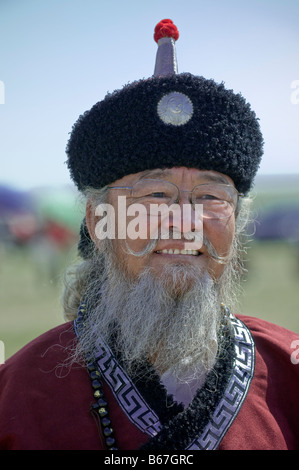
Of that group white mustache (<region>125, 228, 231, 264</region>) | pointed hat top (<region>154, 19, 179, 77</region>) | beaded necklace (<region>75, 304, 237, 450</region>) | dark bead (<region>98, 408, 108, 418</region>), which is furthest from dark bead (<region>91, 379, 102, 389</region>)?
pointed hat top (<region>154, 19, 179, 77</region>)

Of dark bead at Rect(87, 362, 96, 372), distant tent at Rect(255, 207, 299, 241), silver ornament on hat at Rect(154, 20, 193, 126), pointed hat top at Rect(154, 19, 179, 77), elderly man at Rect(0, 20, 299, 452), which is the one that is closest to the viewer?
elderly man at Rect(0, 20, 299, 452)

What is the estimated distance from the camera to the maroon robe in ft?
6.38

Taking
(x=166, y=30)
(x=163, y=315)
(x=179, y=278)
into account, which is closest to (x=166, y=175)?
(x=179, y=278)

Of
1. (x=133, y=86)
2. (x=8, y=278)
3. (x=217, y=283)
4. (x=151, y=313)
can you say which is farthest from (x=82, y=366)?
(x=8, y=278)

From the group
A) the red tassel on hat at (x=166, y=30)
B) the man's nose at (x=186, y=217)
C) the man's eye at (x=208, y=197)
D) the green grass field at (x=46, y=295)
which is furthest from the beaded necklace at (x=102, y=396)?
the red tassel on hat at (x=166, y=30)

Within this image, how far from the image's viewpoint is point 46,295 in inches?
444

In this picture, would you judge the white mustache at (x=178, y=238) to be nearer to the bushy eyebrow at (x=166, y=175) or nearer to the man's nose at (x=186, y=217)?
the man's nose at (x=186, y=217)

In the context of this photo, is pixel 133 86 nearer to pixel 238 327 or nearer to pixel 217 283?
pixel 217 283

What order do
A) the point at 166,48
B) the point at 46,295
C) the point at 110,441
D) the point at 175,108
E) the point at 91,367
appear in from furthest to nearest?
the point at 46,295, the point at 166,48, the point at 175,108, the point at 91,367, the point at 110,441

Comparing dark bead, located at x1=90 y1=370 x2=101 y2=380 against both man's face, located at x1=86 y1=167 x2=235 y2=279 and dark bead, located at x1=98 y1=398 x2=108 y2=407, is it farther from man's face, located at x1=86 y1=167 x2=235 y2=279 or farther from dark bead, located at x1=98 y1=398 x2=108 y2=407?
man's face, located at x1=86 y1=167 x2=235 y2=279

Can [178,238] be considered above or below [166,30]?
below

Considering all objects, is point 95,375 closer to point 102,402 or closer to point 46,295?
point 102,402

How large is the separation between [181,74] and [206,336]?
4.09ft

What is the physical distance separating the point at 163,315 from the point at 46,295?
938 centimetres
